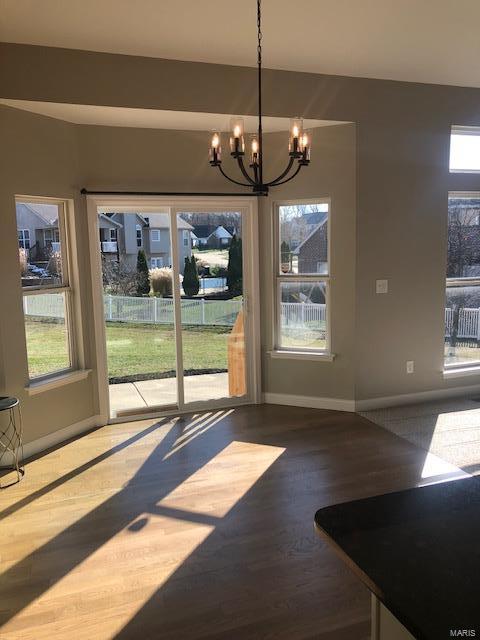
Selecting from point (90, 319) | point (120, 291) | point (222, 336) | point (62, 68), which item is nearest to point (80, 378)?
point (90, 319)

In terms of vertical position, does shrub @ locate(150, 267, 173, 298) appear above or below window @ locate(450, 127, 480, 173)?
below

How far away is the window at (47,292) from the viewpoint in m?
4.06

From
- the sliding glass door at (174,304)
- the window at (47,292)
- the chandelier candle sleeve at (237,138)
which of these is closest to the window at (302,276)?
the sliding glass door at (174,304)

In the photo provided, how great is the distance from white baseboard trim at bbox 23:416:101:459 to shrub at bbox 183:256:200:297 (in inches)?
56.7

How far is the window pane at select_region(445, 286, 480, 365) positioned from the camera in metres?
5.15

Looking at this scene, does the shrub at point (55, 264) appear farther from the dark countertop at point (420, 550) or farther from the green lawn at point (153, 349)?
the dark countertop at point (420, 550)

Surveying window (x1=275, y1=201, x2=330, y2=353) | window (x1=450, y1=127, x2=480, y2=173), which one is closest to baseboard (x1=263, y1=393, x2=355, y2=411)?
window (x1=275, y1=201, x2=330, y2=353)

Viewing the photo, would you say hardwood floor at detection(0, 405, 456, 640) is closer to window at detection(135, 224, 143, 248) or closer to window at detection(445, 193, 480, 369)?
window at detection(445, 193, 480, 369)

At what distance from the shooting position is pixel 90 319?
178 inches

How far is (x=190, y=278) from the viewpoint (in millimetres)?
4824

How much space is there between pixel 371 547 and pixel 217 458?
270 centimetres

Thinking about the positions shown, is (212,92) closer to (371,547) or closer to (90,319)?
(90,319)

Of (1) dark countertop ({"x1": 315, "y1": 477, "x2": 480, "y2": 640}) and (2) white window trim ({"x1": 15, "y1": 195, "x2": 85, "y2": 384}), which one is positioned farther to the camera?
(2) white window trim ({"x1": 15, "y1": 195, "x2": 85, "y2": 384})

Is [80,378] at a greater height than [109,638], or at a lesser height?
greater
